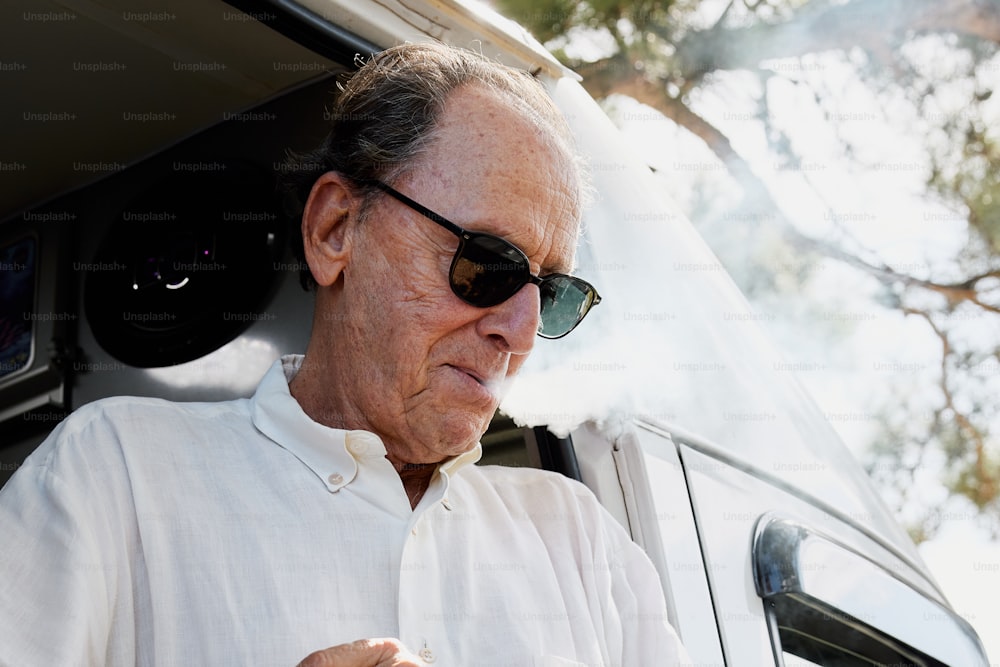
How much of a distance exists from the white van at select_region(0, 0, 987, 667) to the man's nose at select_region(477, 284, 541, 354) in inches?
15.5

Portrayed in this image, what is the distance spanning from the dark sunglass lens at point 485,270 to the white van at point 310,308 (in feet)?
1.49

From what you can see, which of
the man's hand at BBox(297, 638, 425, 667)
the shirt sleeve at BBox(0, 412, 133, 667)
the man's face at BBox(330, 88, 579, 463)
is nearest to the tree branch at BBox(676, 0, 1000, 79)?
the man's face at BBox(330, 88, 579, 463)

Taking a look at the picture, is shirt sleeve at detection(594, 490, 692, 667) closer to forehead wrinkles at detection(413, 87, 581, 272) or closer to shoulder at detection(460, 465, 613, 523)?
shoulder at detection(460, 465, 613, 523)

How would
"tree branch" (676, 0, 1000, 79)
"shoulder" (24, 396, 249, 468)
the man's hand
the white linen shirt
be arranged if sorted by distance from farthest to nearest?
1. "tree branch" (676, 0, 1000, 79)
2. "shoulder" (24, 396, 249, 468)
3. the white linen shirt
4. the man's hand

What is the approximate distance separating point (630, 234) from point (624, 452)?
0.51 m

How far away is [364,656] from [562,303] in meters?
0.87

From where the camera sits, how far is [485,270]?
1662 mm

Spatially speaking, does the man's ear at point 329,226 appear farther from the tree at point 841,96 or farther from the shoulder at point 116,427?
the tree at point 841,96

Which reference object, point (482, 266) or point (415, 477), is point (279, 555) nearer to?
point (415, 477)

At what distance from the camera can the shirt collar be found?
5.32 feet

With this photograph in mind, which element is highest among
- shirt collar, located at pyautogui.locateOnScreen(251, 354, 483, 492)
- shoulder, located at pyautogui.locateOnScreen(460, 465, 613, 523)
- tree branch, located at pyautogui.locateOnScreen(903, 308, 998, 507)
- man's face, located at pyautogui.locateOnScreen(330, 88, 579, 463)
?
tree branch, located at pyautogui.locateOnScreen(903, 308, 998, 507)

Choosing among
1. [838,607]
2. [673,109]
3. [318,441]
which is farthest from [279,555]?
[673,109]

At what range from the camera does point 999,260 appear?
344 inches

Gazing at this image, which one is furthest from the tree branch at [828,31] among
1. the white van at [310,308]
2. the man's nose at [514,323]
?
the man's nose at [514,323]
